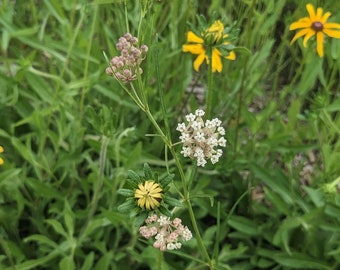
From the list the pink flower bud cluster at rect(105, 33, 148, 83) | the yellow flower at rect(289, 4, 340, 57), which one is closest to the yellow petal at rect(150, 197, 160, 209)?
the pink flower bud cluster at rect(105, 33, 148, 83)

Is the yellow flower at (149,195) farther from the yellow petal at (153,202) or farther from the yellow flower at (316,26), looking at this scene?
the yellow flower at (316,26)

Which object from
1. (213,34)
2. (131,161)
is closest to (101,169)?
(131,161)

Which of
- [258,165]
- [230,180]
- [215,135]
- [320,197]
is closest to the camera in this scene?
[215,135]

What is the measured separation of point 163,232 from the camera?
642 millimetres

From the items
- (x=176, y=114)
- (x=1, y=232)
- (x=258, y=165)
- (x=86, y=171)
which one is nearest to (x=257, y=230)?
(x=258, y=165)

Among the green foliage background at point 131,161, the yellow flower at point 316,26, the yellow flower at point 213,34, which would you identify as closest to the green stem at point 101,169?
the green foliage background at point 131,161

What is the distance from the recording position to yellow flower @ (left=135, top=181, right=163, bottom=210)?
625 mm

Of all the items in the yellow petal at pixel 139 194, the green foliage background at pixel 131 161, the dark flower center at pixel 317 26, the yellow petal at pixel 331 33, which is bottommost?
the green foliage background at pixel 131 161

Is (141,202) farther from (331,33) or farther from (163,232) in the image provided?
(331,33)

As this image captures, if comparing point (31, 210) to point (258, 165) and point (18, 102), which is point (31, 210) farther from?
point (258, 165)

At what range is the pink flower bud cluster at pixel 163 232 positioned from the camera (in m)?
0.63

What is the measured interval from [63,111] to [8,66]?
0.74 feet

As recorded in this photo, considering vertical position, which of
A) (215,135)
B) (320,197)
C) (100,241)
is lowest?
(100,241)

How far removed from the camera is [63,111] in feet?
4.16
